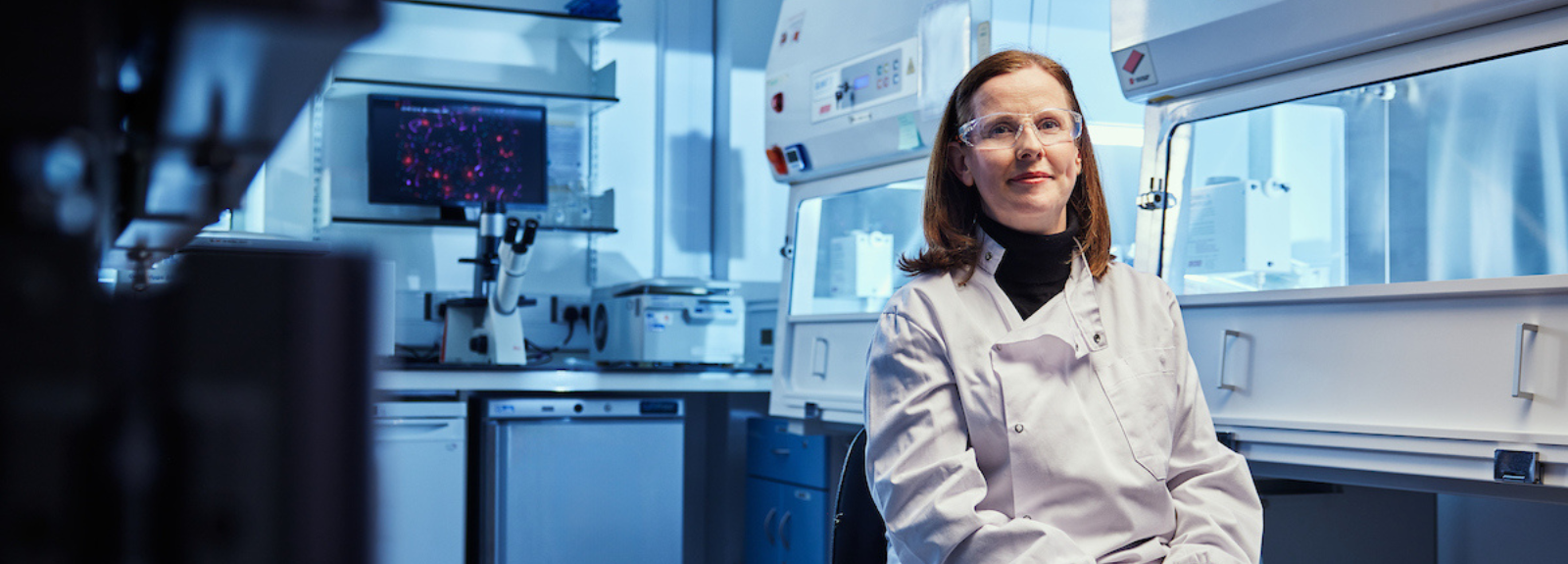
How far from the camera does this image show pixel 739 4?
16.0 feet

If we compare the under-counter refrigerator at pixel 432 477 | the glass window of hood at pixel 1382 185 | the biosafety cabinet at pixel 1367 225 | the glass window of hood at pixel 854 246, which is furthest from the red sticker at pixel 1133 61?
the under-counter refrigerator at pixel 432 477

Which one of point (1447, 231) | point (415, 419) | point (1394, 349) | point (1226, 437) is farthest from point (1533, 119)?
point (415, 419)

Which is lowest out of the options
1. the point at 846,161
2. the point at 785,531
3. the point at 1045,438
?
the point at 785,531

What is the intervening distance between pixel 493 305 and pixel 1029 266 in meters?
2.69

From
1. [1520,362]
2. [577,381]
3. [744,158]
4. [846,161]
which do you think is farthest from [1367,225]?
[744,158]

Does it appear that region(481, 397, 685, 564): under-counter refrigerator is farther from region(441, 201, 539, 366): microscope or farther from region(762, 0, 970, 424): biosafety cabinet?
region(762, 0, 970, 424): biosafety cabinet

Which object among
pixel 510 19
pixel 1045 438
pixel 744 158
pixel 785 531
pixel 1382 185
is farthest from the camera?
pixel 744 158

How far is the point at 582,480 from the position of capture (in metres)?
3.81

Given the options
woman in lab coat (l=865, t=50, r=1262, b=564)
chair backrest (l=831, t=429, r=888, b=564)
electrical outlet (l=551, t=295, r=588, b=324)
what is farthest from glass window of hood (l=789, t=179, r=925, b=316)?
woman in lab coat (l=865, t=50, r=1262, b=564)

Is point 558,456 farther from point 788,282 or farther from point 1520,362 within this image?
point 1520,362

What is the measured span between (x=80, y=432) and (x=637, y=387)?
363cm

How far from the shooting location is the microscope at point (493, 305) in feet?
12.8

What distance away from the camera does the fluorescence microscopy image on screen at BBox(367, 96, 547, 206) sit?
13.8 feet

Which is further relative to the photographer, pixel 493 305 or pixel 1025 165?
pixel 493 305
